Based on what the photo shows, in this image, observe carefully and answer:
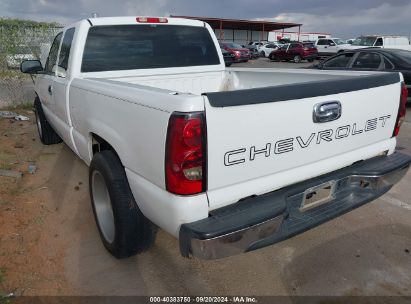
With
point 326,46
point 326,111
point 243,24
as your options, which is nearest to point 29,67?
point 326,111

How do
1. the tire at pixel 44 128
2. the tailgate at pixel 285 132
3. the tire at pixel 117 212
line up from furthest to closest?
the tire at pixel 44 128, the tire at pixel 117 212, the tailgate at pixel 285 132

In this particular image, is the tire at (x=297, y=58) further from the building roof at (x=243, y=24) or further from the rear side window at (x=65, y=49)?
the rear side window at (x=65, y=49)

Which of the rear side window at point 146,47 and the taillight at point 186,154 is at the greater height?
the rear side window at point 146,47

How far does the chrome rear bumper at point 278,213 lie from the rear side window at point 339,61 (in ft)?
23.8

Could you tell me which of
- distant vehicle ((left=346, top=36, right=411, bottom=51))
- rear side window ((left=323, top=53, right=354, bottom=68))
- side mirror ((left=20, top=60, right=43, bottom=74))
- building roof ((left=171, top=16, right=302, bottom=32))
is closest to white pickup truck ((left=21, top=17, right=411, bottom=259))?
side mirror ((left=20, top=60, right=43, bottom=74))

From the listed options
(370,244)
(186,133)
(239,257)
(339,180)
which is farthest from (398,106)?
(186,133)

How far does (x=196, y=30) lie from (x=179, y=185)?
2.93m

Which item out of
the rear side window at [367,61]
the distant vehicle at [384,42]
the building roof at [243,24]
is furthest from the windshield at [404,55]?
the building roof at [243,24]

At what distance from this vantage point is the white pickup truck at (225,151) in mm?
1993

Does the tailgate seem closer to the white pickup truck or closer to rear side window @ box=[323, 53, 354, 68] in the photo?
the white pickup truck

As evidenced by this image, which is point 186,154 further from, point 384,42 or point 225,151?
point 384,42

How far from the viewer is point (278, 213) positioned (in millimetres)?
2150

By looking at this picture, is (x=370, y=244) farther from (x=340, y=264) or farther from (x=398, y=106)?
(x=398, y=106)

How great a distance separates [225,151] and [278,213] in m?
0.51
